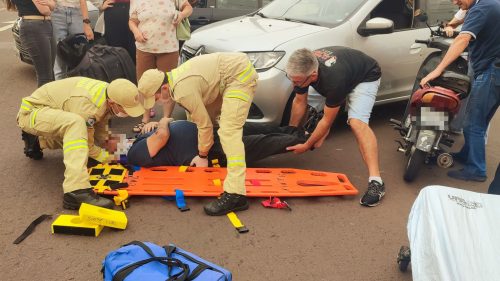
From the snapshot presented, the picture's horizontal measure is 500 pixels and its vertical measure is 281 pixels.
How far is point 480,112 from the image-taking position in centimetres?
448

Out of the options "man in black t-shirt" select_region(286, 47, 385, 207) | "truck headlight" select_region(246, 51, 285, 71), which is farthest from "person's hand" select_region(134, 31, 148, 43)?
"man in black t-shirt" select_region(286, 47, 385, 207)

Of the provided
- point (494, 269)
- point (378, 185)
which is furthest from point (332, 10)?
point (494, 269)

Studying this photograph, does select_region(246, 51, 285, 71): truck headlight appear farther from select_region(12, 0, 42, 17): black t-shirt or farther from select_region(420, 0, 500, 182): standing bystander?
select_region(12, 0, 42, 17): black t-shirt

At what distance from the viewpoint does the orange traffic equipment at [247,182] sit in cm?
392

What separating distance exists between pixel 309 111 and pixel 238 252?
7.06 feet

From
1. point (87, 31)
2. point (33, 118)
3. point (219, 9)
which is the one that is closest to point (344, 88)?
point (33, 118)

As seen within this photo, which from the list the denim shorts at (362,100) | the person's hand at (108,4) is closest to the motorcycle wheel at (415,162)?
the denim shorts at (362,100)

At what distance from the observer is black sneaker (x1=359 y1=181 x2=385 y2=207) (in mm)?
3998

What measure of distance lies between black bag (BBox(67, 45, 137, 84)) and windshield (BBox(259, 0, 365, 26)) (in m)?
1.85

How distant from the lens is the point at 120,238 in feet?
11.1

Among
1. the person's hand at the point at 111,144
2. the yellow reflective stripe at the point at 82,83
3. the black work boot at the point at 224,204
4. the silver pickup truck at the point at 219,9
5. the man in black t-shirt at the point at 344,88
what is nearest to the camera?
the black work boot at the point at 224,204

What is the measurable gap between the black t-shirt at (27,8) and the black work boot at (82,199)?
2.29 metres

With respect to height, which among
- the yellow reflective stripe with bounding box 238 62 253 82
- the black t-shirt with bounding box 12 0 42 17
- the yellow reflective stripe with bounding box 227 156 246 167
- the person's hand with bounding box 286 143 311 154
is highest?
the black t-shirt with bounding box 12 0 42 17

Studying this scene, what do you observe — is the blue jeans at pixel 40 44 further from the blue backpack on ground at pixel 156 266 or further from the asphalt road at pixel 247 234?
the blue backpack on ground at pixel 156 266
